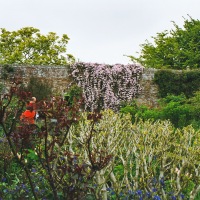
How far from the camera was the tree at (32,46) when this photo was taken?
32.8 meters

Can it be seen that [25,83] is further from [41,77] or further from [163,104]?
[163,104]

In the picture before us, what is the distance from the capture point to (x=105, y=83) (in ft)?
67.3

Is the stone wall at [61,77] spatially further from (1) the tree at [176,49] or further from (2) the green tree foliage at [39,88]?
(1) the tree at [176,49]

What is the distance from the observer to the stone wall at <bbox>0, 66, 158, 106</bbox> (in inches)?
780

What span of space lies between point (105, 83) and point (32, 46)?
1398 centimetres

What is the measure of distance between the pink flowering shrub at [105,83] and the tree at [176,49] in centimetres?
602

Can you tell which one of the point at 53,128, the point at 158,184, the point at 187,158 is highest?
the point at 53,128

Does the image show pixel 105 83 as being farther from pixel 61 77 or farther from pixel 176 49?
pixel 176 49

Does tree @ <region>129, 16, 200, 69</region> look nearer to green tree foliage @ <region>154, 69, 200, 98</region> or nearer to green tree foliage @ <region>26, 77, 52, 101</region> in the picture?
green tree foliage @ <region>154, 69, 200, 98</region>

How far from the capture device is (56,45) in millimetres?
33781

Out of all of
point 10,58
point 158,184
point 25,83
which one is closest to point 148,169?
point 158,184

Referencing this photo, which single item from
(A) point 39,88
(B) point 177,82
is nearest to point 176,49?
(B) point 177,82

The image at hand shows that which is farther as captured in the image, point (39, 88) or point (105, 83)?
point (105, 83)

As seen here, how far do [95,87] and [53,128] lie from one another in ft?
55.2
